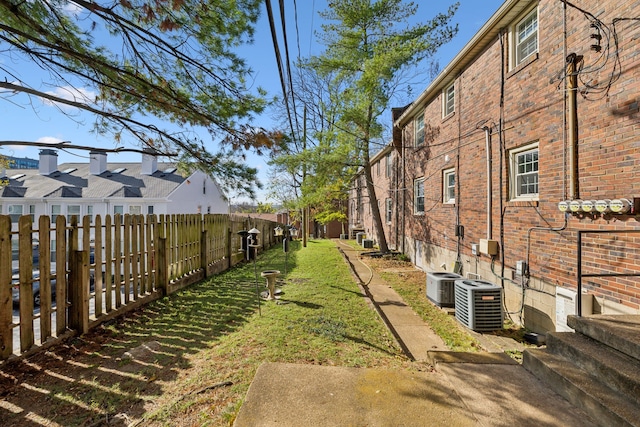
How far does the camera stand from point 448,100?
9.80 m

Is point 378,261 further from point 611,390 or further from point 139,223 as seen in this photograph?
point 611,390

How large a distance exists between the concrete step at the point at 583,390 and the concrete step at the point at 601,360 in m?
0.05

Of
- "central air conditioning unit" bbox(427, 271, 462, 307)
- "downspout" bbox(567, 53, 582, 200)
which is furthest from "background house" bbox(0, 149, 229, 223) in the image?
"downspout" bbox(567, 53, 582, 200)

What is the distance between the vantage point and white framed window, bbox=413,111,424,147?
471 inches

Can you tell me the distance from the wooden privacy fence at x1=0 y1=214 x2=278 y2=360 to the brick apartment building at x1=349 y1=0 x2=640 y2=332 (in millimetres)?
6505

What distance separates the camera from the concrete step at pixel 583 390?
2238 millimetres

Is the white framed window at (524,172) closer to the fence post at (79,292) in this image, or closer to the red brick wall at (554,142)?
the red brick wall at (554,142)

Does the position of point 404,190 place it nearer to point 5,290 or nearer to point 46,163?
point 5,290

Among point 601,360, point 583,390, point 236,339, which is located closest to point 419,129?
point 601,360

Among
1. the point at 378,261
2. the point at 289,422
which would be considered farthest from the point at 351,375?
the point at 378,261

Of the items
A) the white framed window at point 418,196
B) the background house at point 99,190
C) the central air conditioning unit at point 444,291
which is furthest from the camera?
the background house at point 99,190

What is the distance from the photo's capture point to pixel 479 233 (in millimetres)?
7578

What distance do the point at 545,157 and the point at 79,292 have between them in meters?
7.80

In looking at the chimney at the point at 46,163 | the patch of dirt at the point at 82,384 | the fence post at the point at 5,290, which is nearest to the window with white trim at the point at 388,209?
the patch of dirt at the point at 82,384
